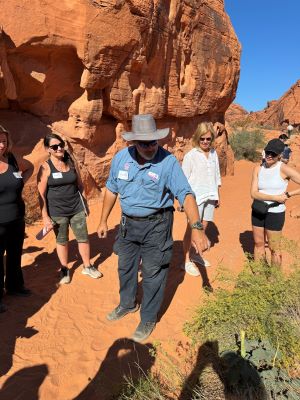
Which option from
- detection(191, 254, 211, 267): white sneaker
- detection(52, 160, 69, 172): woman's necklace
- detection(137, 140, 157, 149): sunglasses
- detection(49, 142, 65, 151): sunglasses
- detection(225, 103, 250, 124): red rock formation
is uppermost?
detection(137, 140, 157, 149): sunglasses

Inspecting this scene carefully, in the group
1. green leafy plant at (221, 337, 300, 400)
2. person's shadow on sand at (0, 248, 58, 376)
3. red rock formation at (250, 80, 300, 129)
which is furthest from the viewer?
red rock formation at (250, 80, 300, 129)

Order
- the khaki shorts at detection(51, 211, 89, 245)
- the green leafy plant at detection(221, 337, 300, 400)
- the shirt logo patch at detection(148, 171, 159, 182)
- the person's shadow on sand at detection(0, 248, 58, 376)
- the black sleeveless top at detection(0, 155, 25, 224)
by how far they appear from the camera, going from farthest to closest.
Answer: the khaki shorts at detection(51, 211, 89, 245)
the black sleeveless top at detection(0, 155, 25, 224)
the person's shadow on sand at detection(0, 248, 58, 376)
the shirt logo patch at detection(148, 171, 159, 182)
the green leafy plant at detection(221, 337, 300, 400)

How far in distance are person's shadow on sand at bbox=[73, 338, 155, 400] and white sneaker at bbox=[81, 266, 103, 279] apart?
1.32 m

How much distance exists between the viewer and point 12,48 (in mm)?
5477

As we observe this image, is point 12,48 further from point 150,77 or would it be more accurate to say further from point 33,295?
point 33,295

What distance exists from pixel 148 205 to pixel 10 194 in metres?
1.50

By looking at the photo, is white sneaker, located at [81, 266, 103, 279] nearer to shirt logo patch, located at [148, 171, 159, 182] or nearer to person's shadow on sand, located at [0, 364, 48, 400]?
person's shadow on sand, located at [0, 364, 48, 400]

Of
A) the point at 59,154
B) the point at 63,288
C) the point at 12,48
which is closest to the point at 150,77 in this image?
the point at 12,48

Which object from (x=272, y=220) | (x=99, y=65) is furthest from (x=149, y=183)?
(x=99, y=65)

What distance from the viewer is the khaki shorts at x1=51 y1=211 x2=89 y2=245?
3922mm

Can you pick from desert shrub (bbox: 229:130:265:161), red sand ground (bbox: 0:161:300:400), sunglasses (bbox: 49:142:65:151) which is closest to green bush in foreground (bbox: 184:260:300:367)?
red sand ground (bbox: 0:161:300:400)

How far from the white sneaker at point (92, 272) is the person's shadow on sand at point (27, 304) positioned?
15.8 inches

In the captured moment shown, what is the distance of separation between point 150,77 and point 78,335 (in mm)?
6434

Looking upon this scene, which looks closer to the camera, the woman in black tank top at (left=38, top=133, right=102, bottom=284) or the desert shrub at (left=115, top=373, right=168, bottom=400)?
the desert shrub at (left=115, top=373, right=168, bottom=400)
